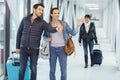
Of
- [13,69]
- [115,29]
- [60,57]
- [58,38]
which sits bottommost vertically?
[13,69]

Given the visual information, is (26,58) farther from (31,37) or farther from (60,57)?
(60,57)

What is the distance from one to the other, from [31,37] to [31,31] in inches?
4.0

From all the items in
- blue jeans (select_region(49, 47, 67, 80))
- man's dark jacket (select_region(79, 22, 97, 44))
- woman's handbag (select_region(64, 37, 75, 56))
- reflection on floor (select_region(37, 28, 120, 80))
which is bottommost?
reflection on floor (select_region(37, 28, 120, 80))

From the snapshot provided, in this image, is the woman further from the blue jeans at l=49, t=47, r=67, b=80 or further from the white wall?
the white wall

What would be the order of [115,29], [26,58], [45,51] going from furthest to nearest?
[115,29] → [45,51] → [26,58]

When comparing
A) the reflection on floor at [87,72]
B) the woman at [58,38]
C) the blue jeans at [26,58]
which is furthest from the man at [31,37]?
the reflection on floor at [87,72]

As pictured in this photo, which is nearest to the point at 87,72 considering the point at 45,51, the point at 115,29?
the point at 45,51

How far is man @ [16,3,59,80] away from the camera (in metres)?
4.97

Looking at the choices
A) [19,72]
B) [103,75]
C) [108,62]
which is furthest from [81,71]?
[19,72]

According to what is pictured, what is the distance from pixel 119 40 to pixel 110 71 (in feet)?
3.27

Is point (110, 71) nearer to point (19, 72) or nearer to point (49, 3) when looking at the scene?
point (19, 72)

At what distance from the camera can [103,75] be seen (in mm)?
7148

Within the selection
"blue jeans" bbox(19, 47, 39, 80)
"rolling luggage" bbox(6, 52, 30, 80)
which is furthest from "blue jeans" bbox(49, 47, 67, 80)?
"rolling luggage" bbox(6, 52, 30, 80)

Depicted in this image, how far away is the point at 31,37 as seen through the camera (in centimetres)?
496
